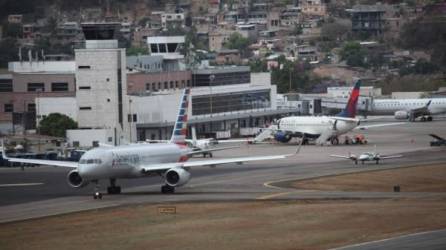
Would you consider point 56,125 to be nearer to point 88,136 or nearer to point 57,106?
point 88,136

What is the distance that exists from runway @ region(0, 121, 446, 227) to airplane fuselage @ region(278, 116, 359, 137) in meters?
3.99

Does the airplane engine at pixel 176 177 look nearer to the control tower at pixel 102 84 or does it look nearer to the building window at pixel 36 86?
the control tower at pixel 102 84

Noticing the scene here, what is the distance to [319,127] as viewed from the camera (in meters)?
154

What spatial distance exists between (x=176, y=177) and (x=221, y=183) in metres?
9.84

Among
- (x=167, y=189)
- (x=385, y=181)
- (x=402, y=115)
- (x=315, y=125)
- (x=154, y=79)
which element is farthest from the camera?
(x=402, y=115)

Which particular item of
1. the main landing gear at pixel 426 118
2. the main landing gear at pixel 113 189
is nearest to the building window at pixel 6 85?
the main landing gear at pixel 426 118

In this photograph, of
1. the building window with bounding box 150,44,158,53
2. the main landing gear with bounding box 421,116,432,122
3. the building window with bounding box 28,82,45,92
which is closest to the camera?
Result: the building window with bounding box 28,82,45,92

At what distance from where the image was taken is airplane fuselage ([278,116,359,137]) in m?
153

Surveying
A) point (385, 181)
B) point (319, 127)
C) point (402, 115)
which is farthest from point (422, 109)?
point (385, 181)

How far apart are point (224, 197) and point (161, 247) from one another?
22.2m

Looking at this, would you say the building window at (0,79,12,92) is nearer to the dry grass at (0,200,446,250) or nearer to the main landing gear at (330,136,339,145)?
the main landing gear at (330,136,339,145)

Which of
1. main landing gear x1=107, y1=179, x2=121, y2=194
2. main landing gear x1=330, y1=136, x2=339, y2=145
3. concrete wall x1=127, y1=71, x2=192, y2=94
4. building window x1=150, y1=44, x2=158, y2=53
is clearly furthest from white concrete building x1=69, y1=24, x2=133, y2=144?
main landing gear x1=107, y1=179, x2=121, y2=194

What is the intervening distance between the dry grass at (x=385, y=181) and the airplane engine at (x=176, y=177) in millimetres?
8462

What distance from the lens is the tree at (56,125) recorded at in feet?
488
